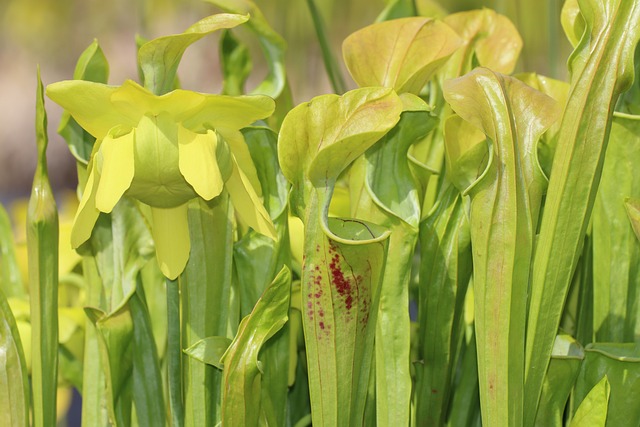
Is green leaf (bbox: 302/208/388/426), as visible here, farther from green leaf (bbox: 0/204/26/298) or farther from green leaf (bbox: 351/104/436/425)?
green leaf (bbox: 0/204/26/298)

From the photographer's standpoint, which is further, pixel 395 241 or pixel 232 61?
pixel 232 61

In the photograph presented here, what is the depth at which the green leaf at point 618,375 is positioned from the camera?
382 mm

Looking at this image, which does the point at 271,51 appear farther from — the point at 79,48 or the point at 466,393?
the point at 79,48

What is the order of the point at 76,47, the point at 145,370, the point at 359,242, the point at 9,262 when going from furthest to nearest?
the point at 76,47
the point at 9,262
the point at 145,370
the point at 359,242

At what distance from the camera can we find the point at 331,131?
352 mm

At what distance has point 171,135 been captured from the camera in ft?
1.14

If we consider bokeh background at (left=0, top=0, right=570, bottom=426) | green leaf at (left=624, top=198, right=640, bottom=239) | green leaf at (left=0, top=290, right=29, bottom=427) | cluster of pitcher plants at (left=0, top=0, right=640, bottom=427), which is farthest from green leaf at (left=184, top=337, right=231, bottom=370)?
bokeh background at (left=0, top=0, right=570, bottom=426)

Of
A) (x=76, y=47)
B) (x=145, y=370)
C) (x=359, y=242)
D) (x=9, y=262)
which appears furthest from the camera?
(x=76, y=47)

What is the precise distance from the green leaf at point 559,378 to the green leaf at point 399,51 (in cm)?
16

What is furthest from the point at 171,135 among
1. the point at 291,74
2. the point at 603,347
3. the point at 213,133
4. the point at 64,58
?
the point at 64,58

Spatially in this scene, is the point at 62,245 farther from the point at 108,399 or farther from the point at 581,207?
the point at 581,207

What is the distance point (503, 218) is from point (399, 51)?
0.12 meters

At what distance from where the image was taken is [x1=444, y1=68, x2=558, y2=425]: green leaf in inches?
13.6

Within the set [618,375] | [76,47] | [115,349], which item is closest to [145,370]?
[115,349]
